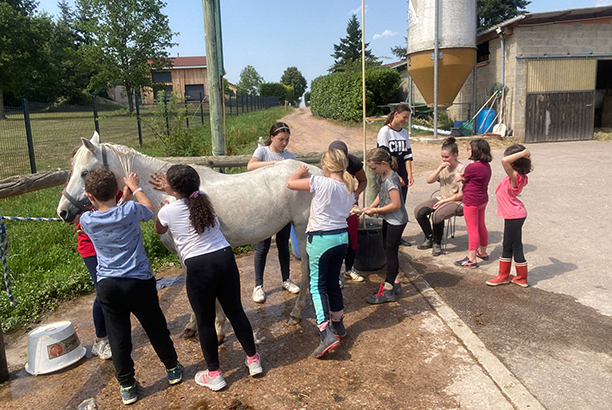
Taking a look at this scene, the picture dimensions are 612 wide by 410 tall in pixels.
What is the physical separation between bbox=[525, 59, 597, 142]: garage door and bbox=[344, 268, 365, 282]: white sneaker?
14.1 m

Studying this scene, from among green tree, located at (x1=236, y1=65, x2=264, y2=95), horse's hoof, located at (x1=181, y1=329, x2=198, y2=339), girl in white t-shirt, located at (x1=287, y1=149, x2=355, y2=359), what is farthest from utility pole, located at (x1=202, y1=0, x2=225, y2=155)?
green tree, located at (x1=236, y1=65, x2=264, y2=95)

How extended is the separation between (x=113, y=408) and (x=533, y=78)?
1750 cm

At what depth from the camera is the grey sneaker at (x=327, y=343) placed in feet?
10.5

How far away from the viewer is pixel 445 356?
3.22 m

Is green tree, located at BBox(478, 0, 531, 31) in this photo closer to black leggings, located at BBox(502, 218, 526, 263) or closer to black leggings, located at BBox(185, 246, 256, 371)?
black leggings, located at BBox(502, 218, 526, 263)

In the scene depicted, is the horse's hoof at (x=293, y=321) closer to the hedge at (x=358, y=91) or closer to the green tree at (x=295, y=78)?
the hedge at (x=358, y=91)

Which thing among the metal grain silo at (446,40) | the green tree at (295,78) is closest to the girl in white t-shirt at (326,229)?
the metal grain silo at (446,40)

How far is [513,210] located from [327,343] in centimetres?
251

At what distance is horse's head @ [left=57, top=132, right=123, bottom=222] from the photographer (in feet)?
10.4

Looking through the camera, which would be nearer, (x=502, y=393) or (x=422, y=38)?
(x=502, y=393)

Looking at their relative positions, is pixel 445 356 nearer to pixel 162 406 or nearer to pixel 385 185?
pixel 385 185

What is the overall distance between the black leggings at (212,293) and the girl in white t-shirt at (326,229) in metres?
0.63

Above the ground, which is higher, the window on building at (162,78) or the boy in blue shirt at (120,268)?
the window on building at (162,78)

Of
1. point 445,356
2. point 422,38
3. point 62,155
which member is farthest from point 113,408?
point 422,38
